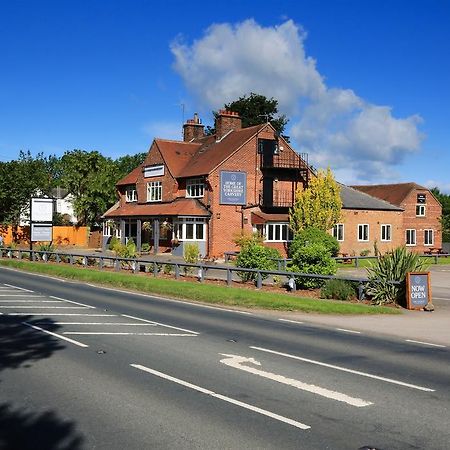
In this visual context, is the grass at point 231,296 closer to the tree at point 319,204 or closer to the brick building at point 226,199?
the brick building at point 226,199

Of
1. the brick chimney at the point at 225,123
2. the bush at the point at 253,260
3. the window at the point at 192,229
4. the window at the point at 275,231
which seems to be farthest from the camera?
the brick chimney at the point at 225,123

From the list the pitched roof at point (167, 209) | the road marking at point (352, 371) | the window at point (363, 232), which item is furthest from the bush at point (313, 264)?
the window at point (363, 232)

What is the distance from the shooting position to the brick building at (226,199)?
43.6 metres

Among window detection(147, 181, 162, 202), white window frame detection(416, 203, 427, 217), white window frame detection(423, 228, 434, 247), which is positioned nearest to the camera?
window detection(147, 181, 162, 202)

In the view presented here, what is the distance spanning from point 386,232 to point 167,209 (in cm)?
1920

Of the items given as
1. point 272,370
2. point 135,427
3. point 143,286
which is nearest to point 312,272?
point 143,286

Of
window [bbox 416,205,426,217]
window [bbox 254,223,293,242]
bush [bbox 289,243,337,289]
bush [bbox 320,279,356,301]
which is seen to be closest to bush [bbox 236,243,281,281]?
bush [bbox 289,243,337,289]

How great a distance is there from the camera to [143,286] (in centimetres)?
2367

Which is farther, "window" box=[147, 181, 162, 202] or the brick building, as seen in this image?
"window" box=[147, 181, 162, 202]

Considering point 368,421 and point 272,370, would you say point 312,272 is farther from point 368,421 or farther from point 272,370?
point 368,421

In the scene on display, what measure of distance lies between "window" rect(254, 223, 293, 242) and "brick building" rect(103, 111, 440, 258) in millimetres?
75

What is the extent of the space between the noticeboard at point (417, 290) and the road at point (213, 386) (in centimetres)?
498

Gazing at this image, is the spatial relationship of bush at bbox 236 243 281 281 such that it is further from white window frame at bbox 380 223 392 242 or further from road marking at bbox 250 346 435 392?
white window frame at bbox 380 223 392 242

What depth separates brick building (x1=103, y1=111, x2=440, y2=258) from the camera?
4359 cm
